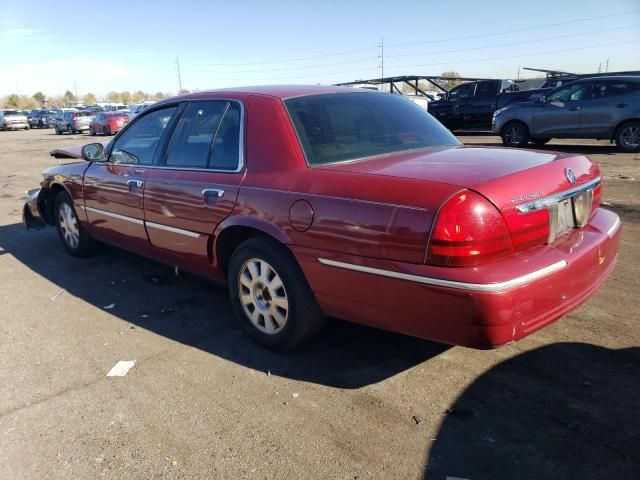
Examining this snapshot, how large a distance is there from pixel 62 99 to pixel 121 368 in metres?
146

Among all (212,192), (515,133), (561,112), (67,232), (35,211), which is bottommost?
(67,232)

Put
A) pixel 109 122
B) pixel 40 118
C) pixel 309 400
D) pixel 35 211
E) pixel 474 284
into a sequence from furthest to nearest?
pixel 40 118
pixel 109 122
pixel 35 211
pixel 309 400
pixel 474 284

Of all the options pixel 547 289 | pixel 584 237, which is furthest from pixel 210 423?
pixel 584 237

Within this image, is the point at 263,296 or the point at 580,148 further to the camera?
the point at 580,148

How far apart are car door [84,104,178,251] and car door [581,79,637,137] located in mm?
10918

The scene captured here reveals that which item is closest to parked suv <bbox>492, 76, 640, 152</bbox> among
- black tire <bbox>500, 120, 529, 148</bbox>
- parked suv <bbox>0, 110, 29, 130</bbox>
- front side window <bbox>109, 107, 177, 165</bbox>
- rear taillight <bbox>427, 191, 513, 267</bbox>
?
black tire <bbox>500, 120, 529, 148</bbox>

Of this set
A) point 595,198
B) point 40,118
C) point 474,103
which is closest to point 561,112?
point 474,103

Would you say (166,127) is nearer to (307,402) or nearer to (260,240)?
(260,240)

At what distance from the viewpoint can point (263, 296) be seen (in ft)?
11.5

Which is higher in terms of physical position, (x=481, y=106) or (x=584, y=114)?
(x=481, y=106)

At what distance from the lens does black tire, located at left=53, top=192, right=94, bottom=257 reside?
18.5 ft

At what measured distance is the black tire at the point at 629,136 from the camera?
11781 mm

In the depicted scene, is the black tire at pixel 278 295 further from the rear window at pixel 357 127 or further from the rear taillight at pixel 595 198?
the rear taillight at pixel 595 198

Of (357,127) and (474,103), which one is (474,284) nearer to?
(357,127)
